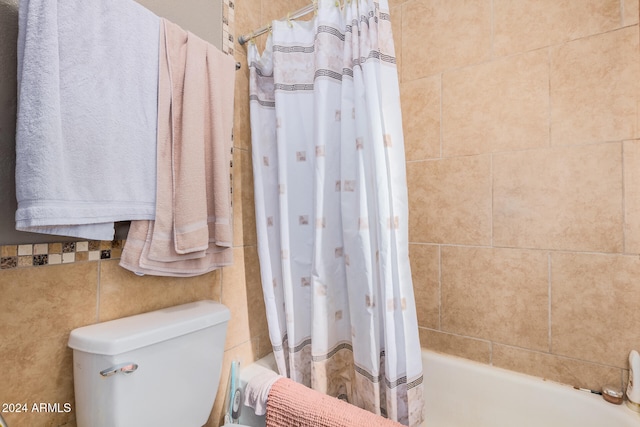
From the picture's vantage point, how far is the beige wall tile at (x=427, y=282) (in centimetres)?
153

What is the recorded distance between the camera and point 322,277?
44.3 inches

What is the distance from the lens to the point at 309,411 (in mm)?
935

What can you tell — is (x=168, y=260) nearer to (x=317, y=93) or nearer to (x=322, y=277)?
(x=322, y=277)

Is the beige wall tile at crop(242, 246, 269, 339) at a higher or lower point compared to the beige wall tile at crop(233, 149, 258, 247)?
lower

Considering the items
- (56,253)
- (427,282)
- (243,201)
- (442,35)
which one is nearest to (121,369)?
(56,253)

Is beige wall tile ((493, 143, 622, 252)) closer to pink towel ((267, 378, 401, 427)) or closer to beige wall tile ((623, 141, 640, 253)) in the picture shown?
beige wall tile ((623, 141, 640, 253))

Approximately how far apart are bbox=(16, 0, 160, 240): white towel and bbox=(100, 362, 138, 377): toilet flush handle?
32cm

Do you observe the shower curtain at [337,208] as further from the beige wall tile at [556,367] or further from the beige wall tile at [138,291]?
the beige wall tile at [556,367]

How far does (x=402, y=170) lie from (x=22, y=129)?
0.94 metres

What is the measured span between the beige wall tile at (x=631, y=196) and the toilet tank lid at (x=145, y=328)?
57.2 inches

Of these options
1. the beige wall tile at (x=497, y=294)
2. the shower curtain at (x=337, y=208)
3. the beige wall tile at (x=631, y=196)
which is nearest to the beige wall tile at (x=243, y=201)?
the shower curtain at (x=337, y=208)

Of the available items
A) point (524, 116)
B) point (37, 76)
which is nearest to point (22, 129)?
point (37, 76)

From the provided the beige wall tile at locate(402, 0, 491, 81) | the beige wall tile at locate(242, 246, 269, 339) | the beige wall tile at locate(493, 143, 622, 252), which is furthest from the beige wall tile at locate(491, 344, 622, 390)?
the beige wall tile at locate(402, 0, 491, 81)

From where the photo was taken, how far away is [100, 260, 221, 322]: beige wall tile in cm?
90
